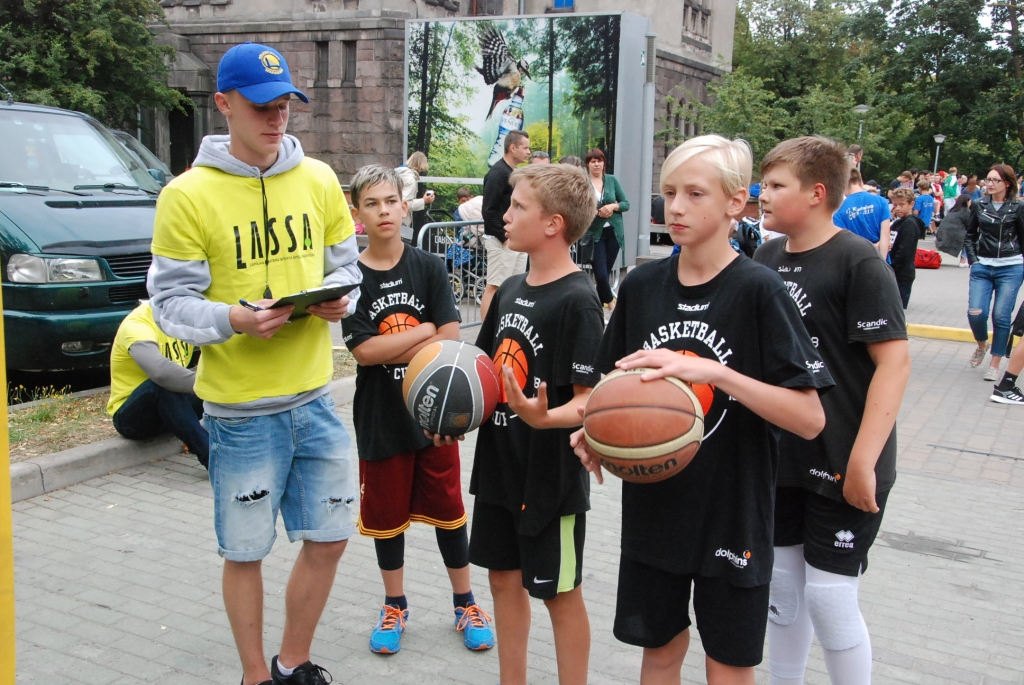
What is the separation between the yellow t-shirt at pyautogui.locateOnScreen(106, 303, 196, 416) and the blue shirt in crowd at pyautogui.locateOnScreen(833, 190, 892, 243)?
681 centimetres

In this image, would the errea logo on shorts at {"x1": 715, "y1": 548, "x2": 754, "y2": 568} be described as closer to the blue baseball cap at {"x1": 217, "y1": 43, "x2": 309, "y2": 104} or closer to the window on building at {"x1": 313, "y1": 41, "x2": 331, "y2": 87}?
the blue baseball cap at {"x1": 217, "y1": 43, "x2": 309, "y2": 104}

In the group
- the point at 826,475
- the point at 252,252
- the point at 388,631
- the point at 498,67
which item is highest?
the point at 498,67

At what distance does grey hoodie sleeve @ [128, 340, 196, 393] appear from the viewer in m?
5.91

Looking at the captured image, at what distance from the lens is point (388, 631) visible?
4074mm

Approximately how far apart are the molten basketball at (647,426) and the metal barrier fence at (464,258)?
29.0 ft

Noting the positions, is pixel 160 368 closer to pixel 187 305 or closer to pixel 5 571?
pixel 187 305

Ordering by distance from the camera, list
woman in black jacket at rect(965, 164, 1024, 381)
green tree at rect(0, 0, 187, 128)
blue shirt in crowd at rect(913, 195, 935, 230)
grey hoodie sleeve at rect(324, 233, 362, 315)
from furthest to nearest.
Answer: blue shirt in crowd at rect(913, 195, 935, 230) → green tree at rect(0, 0, 187, 128) → woman in black jacket at rect(965, 164, 1024, 381) → grey hoodie sleeve at rect(324, 233, 362, 315)

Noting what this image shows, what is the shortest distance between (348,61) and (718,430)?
26.9 m

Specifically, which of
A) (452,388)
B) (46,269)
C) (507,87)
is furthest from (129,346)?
(507,87)

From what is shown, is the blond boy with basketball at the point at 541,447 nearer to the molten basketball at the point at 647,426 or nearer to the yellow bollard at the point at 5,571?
the molten basketball at the point at 647,426

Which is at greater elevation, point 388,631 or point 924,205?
point 924,205

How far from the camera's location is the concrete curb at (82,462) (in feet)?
18.9

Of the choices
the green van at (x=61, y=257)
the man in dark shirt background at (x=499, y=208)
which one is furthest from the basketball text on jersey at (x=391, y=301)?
the man in dark shirt background at (x=499, y=208)

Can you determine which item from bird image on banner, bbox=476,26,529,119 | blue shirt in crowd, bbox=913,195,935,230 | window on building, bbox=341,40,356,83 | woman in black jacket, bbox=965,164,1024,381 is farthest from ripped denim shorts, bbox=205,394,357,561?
window on building, bbox=341,40,356,83
